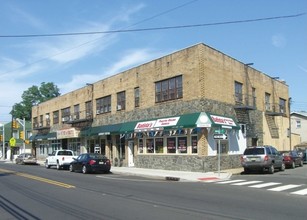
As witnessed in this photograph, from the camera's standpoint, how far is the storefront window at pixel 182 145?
27797mm

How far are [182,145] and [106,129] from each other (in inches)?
421

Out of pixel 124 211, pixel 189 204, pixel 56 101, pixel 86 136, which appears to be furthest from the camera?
pixel 56 101

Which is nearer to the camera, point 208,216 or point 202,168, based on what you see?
point 208,216

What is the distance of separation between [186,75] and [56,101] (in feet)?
92.3

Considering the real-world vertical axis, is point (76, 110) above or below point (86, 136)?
above

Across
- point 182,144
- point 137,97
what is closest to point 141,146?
point 137,97

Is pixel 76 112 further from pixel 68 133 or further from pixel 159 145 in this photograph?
pixel 159 145

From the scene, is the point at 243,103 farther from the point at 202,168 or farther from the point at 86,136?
the point at 86,136

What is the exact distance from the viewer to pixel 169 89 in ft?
98.0

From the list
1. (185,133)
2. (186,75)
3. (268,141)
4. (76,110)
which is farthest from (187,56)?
(76,110)

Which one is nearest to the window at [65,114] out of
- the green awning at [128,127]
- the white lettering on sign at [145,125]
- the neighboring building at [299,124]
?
the green awning at [128,127]

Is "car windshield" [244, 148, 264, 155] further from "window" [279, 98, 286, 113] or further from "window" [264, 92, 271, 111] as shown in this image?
"window" [279, 98, 286, 113]

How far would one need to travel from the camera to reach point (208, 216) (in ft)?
31.9

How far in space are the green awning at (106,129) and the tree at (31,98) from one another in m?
59.8
